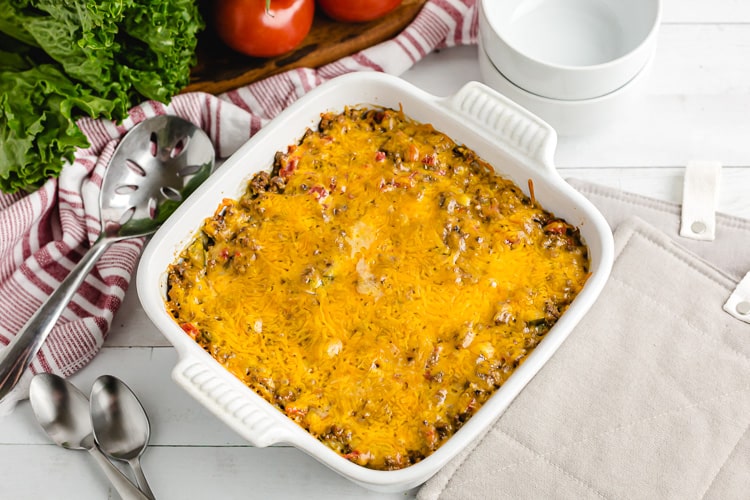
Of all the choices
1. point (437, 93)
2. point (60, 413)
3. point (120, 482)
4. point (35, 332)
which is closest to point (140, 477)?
point (120, 482)

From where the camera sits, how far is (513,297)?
1785 millimetres

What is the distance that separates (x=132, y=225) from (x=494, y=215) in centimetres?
92

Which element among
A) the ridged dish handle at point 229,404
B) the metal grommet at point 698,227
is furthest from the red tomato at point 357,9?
the ridged dish handle at point 229,404

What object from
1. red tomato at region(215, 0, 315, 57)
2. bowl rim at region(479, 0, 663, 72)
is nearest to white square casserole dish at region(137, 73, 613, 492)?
bowl rim at region(479, 0, 663, 72)

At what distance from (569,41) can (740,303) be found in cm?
84

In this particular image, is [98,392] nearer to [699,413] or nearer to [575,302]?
[575,302]

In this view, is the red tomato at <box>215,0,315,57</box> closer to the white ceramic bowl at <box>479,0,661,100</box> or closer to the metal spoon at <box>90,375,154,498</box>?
the white ceramic bowl at <box>479,0,661,100</box>

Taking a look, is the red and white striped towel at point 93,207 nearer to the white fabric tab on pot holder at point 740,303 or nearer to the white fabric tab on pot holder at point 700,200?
the white fabric tab on pot holder at point 700,200

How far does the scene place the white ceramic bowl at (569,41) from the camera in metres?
2.07

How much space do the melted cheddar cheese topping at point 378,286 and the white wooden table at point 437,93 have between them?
275 mm

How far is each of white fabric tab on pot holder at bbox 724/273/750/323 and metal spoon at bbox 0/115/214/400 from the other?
4.45ft

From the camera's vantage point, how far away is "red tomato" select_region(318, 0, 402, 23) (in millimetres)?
2336

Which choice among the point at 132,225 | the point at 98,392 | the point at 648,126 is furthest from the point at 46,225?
the point at 648,126

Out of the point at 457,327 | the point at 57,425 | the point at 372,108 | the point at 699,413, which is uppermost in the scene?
the point at 372,108
